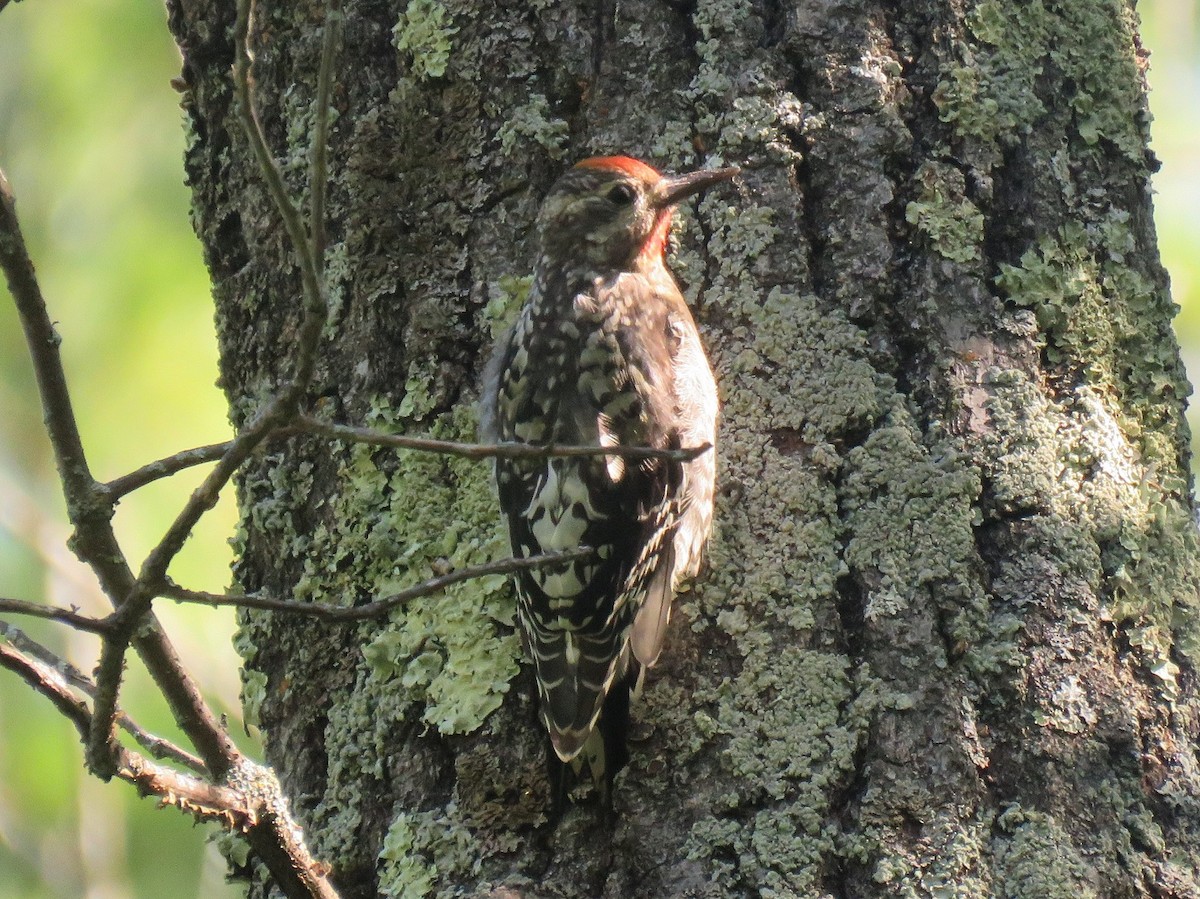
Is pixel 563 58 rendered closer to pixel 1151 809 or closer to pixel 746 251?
pixel 746 251

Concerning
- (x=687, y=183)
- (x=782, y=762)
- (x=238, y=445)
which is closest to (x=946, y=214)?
(x=687, y=183)

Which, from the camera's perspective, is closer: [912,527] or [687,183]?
[912,527]

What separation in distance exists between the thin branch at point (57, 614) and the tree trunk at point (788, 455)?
105cm

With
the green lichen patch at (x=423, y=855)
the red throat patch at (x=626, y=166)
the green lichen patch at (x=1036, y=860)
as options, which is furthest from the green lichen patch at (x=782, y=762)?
the red throat patch at (x=626, y=166)

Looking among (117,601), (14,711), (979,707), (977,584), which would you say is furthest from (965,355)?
(14,711)

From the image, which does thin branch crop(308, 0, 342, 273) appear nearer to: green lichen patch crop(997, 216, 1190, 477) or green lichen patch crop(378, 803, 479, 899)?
green lichen patch crop(378, 803, 479, 899)

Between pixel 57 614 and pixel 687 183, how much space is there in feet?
5.45

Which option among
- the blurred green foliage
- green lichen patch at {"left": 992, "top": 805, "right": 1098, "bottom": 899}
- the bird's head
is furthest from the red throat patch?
the blurred green foliage

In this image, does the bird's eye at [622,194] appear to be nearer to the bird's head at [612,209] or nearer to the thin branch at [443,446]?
the bird's head at [612,209]

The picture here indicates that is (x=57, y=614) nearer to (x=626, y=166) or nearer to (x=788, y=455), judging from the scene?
(x=788, y=455)

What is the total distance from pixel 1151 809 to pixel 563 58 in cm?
196

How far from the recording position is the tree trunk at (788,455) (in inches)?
92.4

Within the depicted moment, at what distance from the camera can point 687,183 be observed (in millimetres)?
2787

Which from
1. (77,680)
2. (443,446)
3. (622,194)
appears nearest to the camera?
(443,446)
